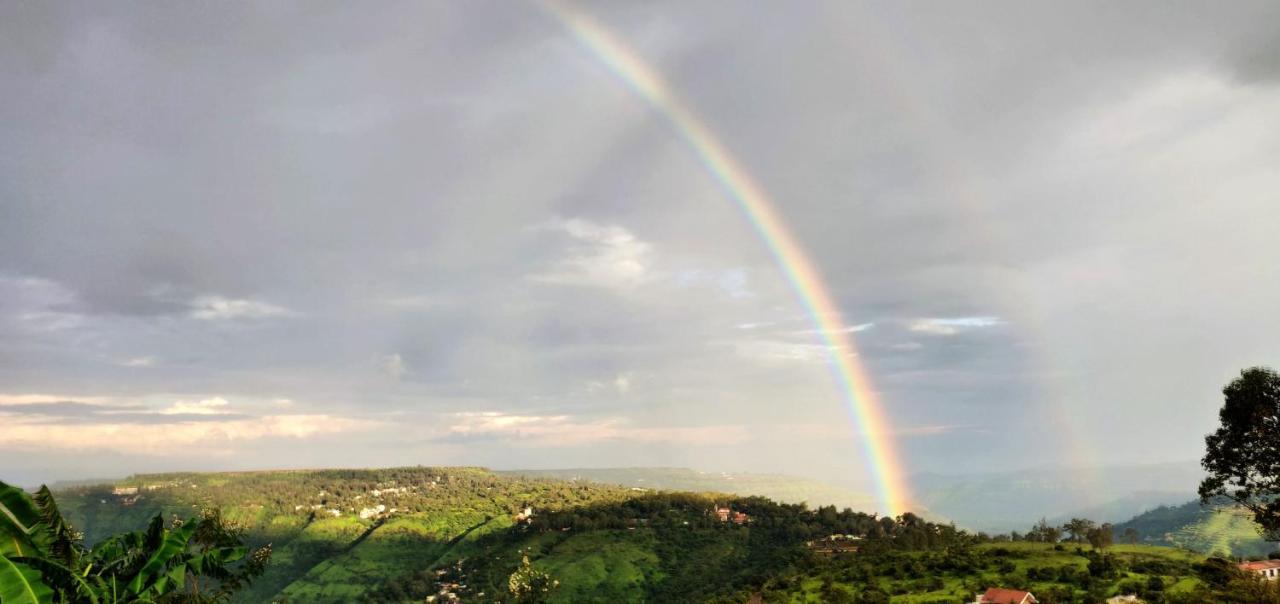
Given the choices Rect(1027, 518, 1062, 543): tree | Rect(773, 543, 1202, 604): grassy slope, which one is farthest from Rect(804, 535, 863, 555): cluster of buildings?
Rect(1027, 518, 1062, 543): tree

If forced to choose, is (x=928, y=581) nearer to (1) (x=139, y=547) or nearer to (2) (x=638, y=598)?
(2) (x=638, y=598)

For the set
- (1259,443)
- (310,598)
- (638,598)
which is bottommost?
(310,598)

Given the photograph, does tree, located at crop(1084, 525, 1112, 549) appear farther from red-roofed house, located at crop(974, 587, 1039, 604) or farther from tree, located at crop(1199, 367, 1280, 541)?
tree, located at crop(1199, 367, 1280, 541)

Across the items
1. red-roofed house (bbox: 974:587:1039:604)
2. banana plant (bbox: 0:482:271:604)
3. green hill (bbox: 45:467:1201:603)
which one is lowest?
green hill (bbox: 45:467:1201:603)

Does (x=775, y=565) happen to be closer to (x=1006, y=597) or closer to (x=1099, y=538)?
(x=1099, y=538)

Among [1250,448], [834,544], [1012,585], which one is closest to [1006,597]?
[1012,585]

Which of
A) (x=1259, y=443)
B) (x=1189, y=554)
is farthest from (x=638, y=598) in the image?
(x=1259, y=443)

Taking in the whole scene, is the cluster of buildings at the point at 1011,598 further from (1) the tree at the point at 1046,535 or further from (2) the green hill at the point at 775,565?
(1) the tree at the point at 1046,535
